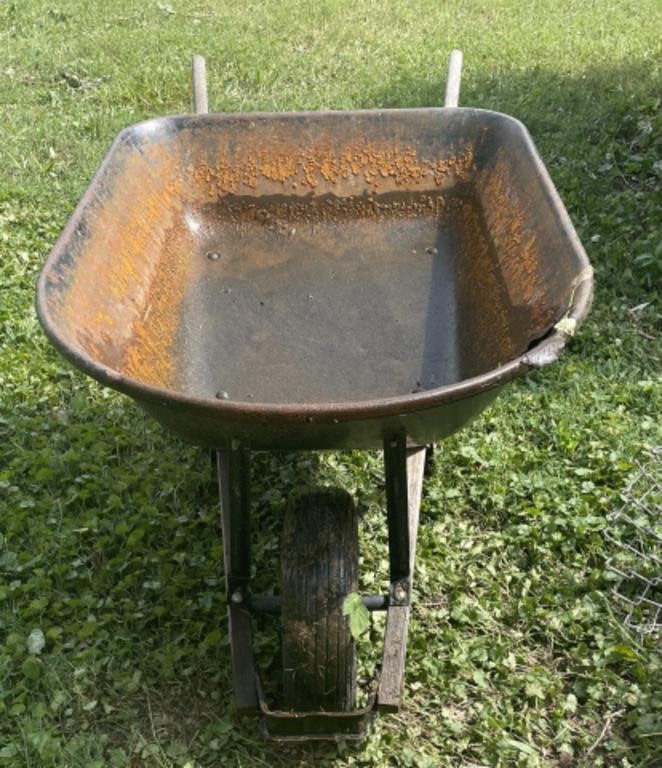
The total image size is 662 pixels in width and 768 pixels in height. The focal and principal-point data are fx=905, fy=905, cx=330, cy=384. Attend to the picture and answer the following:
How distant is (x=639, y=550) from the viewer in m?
A: 2.80

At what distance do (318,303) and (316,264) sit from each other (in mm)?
198

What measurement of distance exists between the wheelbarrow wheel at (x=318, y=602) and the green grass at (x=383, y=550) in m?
0.25

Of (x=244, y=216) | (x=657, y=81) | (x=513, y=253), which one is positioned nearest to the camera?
(x=513, y=253)

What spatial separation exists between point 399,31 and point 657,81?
7.13 ft

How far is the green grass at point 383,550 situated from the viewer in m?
2.36

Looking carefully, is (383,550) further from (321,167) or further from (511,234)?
(321,167)

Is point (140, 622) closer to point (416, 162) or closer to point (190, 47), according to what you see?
point (416, 162)

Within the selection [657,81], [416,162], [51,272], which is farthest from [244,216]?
[657,81]

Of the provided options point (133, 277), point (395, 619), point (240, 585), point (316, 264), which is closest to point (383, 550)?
point (395, 619)

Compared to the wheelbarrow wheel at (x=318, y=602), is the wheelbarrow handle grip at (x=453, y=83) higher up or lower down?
higher up

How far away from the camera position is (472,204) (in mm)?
3094

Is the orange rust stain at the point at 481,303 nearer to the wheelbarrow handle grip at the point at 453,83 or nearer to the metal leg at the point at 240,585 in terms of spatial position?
the wheelbarrow handle grip at the point at 453,83

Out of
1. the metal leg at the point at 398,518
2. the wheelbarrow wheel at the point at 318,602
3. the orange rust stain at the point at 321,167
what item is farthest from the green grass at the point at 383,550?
the orange rust stain at the point at 321,167

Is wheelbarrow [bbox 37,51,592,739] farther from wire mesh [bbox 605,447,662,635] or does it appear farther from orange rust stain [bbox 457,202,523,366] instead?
wire mesh [bbox 605,447,662,635]
